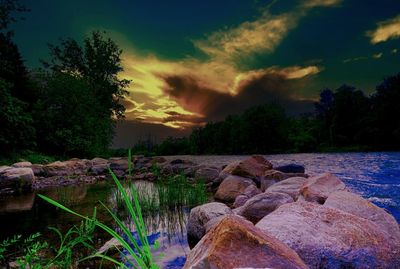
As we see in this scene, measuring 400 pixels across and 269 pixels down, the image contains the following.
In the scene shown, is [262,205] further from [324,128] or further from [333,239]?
[324,128]

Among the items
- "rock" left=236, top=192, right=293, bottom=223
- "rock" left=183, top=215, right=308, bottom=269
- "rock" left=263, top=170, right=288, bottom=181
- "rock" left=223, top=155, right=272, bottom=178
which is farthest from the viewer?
"rock" left=223, top=155, right=272, bottom=178

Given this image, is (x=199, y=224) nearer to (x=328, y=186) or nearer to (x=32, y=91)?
(x=328, y=186)

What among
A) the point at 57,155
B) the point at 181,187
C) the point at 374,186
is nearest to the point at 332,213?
the point at 181,187

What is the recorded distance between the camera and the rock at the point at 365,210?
3635mm

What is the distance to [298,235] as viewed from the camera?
2.82 metres

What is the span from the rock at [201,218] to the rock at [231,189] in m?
3.18

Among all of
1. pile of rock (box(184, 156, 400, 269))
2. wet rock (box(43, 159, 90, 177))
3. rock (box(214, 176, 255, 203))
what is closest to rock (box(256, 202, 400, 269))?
pile of rock (box(184, 156, 400, 269))

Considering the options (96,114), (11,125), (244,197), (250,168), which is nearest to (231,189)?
(244,197)

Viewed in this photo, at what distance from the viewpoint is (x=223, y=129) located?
84750 mm

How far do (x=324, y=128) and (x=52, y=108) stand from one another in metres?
55.4

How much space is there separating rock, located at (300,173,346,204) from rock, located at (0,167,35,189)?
1190 centimetres

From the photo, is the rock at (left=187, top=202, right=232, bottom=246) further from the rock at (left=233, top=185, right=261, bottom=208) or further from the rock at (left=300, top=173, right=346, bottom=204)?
the rock at (left=233, top=185, right=261, bottom=208)

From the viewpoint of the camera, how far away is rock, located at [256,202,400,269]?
2.73 m

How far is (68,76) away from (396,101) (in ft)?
171
